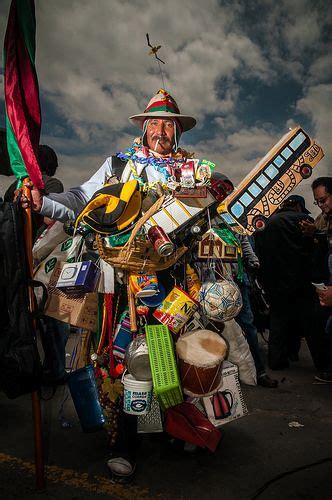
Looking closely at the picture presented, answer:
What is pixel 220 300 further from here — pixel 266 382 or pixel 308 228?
pixel 308 228

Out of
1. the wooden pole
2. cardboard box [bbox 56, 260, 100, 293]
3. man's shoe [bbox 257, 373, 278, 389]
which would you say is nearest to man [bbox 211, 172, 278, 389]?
man's shoe [bbox 257, 373, 278, 389]

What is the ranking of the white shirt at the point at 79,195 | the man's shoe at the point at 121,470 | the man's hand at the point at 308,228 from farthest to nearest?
the man's hand at the point at 308,228
the white shirt at the point at 79,195
the man's shoe at the point at 121,470

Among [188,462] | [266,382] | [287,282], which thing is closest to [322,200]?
[287,282]

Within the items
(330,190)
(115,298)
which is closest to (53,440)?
(115,298)

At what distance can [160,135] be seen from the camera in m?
2.62

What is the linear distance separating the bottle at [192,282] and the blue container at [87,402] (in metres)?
0.89

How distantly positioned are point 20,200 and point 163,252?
0.92 metres

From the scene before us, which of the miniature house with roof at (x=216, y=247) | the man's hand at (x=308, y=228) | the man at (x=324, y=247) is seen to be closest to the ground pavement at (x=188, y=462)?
the man at (x=324, y=247)

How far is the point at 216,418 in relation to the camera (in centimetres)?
205

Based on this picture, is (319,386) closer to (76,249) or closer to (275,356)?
(275,356)

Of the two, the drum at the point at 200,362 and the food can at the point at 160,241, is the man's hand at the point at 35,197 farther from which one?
the drum at the point at 200,362

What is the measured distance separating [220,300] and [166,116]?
1510 millimetres

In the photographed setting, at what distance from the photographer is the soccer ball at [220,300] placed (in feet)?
6.38

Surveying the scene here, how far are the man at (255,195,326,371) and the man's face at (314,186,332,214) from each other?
0.49m
